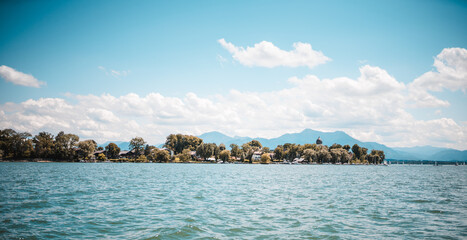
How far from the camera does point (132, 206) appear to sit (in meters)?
20.4

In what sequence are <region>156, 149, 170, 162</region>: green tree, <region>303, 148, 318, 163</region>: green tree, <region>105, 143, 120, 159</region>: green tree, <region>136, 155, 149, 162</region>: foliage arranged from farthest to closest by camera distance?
<region>303, 148, 318, 163</region>: green tree, <region>105, 143, 120, 159</region>: green tree, <region>136, 155, 149, 162</region>: foliage, <region>156, 149, 170, 162</region>: green tree

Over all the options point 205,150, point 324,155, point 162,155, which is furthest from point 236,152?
point 324,155

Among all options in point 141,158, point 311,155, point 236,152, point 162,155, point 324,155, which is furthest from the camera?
point 236,152

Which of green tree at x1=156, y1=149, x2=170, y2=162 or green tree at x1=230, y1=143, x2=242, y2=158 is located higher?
green tree at x1=230, y1=143, x2=242, y2=158

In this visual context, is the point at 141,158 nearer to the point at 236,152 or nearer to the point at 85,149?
the point at 85,149

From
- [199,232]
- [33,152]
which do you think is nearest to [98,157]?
[33,152]

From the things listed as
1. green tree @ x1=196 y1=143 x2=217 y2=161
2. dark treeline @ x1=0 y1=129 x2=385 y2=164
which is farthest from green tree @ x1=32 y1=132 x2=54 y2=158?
green tree @ x1=196 y1=143 x2=217 y2=161

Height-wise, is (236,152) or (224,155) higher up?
(236,152)

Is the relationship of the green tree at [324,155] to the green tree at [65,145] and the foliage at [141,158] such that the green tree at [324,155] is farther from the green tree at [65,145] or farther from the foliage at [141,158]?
the green tree at [65,145]

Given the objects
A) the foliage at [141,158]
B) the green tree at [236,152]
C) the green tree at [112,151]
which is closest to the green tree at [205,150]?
the green tree at [236,152]

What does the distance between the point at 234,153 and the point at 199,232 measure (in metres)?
160

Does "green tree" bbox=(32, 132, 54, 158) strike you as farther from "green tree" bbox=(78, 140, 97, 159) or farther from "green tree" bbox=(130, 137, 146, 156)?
"green tree" bbox=(130, 137, 146, 156)

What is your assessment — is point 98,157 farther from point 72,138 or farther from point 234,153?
point 234,153

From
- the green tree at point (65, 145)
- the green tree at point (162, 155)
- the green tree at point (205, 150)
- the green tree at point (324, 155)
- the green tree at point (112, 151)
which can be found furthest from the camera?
the green tree at point (324, 155)
